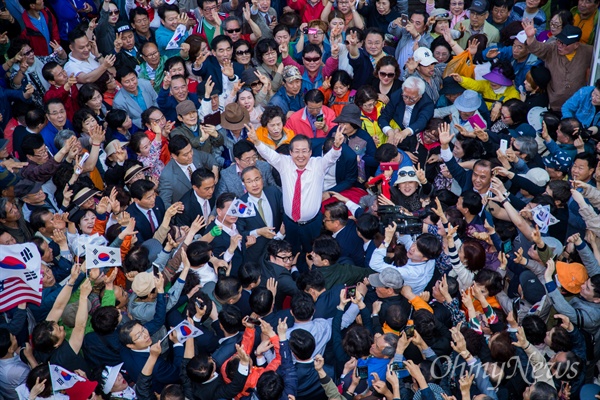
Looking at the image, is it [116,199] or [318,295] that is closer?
[318,295]

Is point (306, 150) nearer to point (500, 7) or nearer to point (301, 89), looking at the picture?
point (301, 89)

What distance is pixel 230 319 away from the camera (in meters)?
6.66

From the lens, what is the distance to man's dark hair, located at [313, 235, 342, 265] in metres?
7.60

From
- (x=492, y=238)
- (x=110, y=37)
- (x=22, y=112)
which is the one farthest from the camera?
(x=110, y=37)

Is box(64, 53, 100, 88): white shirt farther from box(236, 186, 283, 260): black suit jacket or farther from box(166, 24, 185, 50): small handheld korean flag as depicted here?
box(236, 186, 283, 260): black suit jacket

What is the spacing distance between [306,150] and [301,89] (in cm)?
217

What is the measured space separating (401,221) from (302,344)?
2127 mm

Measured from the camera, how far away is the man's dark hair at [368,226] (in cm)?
796

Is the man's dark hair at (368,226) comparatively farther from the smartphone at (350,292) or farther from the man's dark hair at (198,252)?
the man's dark hair at (198,252)

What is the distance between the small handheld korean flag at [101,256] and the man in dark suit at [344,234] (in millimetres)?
2323

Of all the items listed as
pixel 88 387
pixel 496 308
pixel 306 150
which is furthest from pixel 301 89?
pixel 88 387

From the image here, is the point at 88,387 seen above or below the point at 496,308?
above

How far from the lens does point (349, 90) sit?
33.3 feet

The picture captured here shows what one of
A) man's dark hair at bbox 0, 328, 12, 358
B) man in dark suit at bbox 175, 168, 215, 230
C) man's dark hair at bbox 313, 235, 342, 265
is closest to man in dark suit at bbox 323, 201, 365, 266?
man's dark hair at bbox 313, 235, 342, 265
